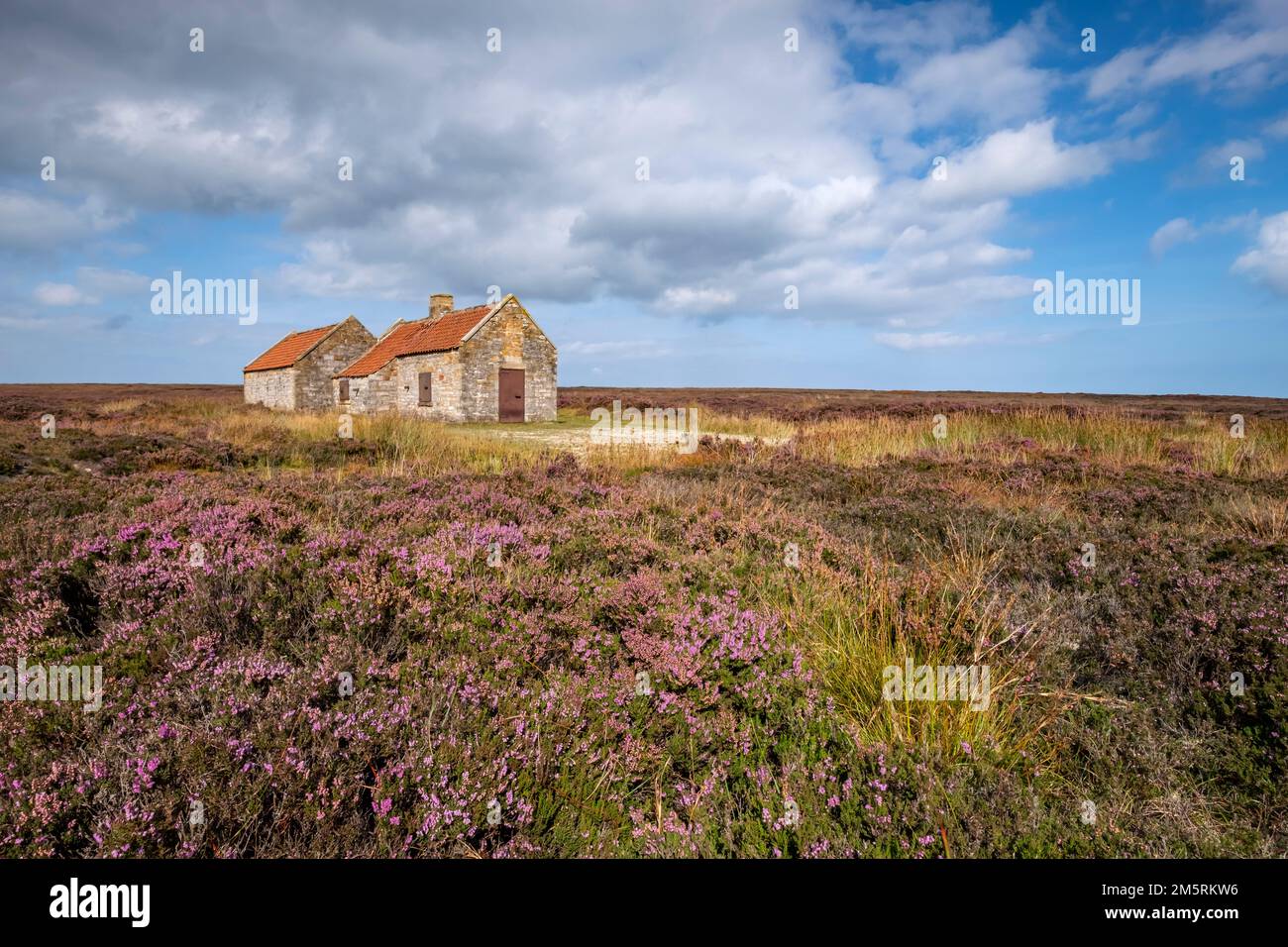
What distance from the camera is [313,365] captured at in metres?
36.2

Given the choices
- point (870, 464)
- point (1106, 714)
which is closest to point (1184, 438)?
point (870, 464)

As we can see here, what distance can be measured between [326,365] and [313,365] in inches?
26.8

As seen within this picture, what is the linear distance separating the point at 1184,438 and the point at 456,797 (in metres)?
18.2

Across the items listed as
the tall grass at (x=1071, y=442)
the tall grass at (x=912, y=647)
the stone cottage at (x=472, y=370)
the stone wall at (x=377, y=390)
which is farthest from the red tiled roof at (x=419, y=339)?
the tall grass at (x=912, y=647)

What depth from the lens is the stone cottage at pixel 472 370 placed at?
92.4ft

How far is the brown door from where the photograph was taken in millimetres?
29031

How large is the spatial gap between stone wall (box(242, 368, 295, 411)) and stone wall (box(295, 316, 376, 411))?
545 mm

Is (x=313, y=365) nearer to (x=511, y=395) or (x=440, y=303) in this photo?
(x=440, y=303)

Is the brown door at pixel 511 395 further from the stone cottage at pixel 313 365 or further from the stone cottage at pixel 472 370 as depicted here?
the stone cottage at pixel 313 365

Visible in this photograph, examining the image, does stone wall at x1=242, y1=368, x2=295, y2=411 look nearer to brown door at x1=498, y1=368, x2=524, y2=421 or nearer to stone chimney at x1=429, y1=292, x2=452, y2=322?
stone chimney at x1=429, y1=292, x2=452, y2=322

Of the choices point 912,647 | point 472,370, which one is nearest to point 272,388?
point 472,370

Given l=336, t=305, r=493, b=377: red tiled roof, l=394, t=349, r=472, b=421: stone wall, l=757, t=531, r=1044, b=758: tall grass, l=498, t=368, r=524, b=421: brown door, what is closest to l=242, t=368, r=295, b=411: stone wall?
l=336, t=305, r=493, b=377: red tiled roof

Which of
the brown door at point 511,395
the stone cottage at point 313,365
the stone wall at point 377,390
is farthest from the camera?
the stone cottage at point 313,365
